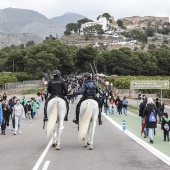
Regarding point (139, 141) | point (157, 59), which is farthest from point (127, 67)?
point (139, 141)

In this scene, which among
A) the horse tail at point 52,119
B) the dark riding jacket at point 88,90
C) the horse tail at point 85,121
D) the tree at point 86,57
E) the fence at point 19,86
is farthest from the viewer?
the tree at point 86,57

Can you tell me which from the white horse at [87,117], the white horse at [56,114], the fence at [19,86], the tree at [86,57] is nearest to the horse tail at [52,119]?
the white horse at [56,114]

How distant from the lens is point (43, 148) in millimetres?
13609

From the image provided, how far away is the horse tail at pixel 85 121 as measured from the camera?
13.2 metres

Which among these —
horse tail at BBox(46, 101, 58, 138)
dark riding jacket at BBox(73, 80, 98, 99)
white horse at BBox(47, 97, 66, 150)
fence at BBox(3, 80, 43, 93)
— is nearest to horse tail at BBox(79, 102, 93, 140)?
dark riding jacket at BBox(73, 80, 98, 99)

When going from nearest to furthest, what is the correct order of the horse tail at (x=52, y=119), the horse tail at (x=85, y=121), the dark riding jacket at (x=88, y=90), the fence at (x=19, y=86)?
the horse tail at (x=52, y=119), the horse tail at (x=85, y=121), the dark riding jacket at (x=88, y=90), the fence at (x=19, y=86)

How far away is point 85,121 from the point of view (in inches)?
525

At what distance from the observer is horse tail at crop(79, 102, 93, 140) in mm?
13227

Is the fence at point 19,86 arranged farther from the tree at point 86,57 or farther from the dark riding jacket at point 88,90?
the dark riding jacket at point 88,90

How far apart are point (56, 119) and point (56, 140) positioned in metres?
0.79

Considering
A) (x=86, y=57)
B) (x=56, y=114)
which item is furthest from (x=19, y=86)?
(x=56, y=114)

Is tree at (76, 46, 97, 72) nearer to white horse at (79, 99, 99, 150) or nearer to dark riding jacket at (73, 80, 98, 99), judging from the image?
dark riding jacket at (73, 80, 98, 99)

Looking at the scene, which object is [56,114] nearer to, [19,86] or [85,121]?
[85,121]

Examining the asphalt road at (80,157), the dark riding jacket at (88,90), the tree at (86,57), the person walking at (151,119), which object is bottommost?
the asphalt road at (80,157)
